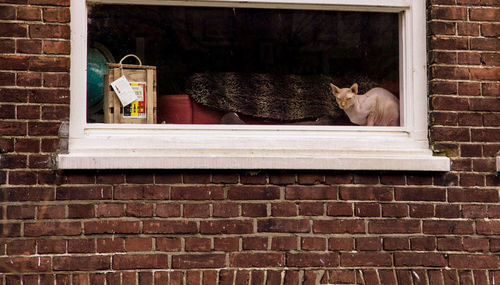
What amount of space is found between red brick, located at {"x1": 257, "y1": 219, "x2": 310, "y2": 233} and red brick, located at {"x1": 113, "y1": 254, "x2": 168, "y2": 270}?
0.62 meters

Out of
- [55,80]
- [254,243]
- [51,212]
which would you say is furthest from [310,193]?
[55,80]

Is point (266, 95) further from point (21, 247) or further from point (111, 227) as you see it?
point (21, 247)

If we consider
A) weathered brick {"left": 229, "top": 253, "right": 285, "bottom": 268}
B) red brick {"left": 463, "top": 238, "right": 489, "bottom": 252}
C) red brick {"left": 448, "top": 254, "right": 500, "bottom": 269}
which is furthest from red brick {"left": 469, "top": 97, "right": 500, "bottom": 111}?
weathered brick {"left": 229, "top": 253, "right": 285, "bottom": 268}

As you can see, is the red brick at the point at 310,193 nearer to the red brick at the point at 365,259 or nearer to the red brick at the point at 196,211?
the red brick at the point at 365,259

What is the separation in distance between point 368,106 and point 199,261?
4.92ft

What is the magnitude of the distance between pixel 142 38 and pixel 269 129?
39.4 inches

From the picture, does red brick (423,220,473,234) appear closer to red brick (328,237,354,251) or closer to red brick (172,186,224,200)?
red brick (328,237,354,251)

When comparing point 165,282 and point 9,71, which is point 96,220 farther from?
point 9,71

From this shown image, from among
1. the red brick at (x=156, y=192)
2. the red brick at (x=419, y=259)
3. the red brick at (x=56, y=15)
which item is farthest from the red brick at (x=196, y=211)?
the red brick at (x=56, y=15)

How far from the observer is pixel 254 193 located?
155 inches

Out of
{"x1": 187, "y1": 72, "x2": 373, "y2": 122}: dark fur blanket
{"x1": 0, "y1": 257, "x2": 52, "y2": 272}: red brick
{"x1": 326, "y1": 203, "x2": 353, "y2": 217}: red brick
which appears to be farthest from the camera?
{"x1": 187, "y1": 72, "x2": 373, "y2": 122}: dark fur blanket

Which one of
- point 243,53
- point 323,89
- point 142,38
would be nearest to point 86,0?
point 142,38

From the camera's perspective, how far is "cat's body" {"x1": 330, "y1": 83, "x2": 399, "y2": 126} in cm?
424

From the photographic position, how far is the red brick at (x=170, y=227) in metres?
3.86
